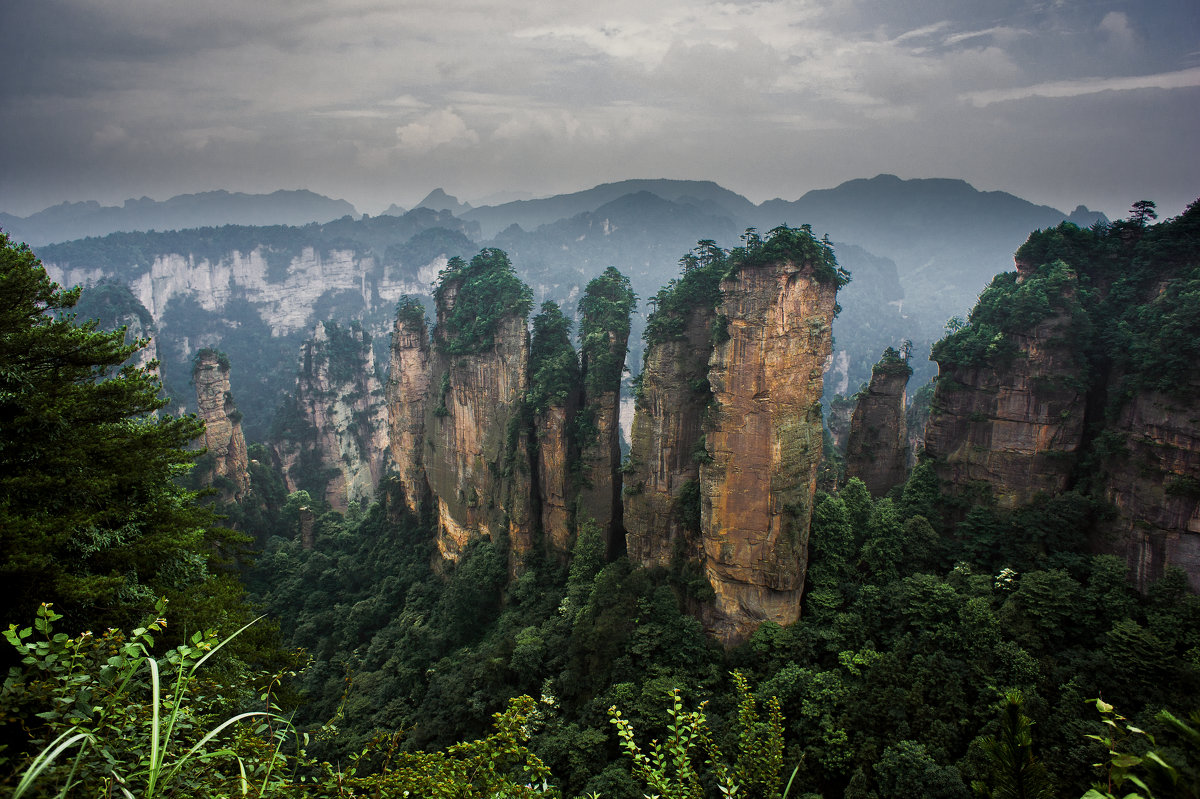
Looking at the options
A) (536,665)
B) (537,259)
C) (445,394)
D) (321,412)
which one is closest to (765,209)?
(537,259)

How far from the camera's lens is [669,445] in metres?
24.6

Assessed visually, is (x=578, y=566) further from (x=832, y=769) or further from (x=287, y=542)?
(x=287, y=542)

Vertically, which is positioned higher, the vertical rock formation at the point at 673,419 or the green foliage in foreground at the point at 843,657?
the vertical rock formation at the point at 673,419

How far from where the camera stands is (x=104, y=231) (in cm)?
19025

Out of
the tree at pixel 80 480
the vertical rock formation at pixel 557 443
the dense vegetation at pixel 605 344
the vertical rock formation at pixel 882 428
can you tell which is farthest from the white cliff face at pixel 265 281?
the tree at pixel 80 480

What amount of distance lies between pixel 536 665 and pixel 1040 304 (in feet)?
79.0

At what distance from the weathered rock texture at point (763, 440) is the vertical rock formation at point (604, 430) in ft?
20.7

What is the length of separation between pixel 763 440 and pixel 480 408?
16616mm

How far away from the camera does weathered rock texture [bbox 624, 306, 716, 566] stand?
2425 centimetres

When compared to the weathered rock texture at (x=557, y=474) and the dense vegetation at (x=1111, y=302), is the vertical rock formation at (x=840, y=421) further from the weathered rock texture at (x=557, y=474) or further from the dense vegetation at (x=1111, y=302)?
the weathered rock texture at (x=557, y=474)

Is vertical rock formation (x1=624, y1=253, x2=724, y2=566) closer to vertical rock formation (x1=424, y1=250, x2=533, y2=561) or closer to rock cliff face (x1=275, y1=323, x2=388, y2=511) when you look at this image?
vertical rock formation (x1=424, y1=250, x2=533, y2=561)

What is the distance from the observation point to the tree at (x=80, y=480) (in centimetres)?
778

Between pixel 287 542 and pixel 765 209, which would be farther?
pixel 765 209

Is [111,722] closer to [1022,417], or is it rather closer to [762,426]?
[762,426]
